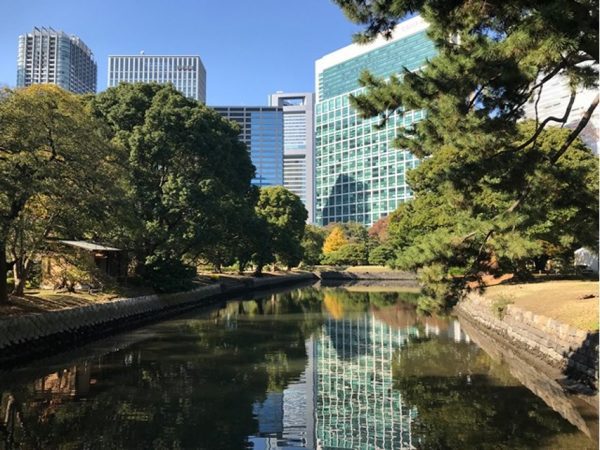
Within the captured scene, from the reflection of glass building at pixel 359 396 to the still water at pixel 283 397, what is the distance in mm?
39

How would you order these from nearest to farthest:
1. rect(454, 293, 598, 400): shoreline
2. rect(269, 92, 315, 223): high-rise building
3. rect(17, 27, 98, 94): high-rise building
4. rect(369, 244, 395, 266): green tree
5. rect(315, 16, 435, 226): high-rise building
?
rect(454, 293, 598, 400): shoreline, rect(17, 27, 98, 94): high-rise building, rect(369, 244, 395, 266): green tree, rect(315, 16, 435, 226): high-rise building, rect(269, 92, 315, 223): high-rise building

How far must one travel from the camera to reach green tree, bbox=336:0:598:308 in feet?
24.7

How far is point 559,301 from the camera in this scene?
17703mm

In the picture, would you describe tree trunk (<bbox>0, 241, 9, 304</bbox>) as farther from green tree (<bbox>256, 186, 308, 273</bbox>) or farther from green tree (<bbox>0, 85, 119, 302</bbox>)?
green tree (<bbox>256, 186, 308, 273</bbox>)

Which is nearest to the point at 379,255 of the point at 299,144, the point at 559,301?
the point at 559,301

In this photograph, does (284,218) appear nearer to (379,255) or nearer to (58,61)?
(379,255)

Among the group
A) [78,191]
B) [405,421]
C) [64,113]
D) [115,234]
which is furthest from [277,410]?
[115,234]

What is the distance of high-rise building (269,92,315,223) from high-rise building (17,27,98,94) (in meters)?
97.1

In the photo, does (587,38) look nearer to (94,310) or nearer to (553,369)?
(553,369)

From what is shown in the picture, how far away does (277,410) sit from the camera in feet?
37.9

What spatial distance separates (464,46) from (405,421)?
723 cm

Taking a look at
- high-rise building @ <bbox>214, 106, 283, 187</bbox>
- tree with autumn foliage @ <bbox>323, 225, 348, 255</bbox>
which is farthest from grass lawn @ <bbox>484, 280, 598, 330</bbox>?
high-rise building @ <bbox>214, 106, 283, 187</bbox>

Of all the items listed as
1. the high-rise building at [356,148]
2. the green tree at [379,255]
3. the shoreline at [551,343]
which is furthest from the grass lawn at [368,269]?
the shoreline at [551,343]

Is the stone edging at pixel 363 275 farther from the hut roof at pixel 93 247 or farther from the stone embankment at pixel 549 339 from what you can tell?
the hut roof at pixel 93 247
